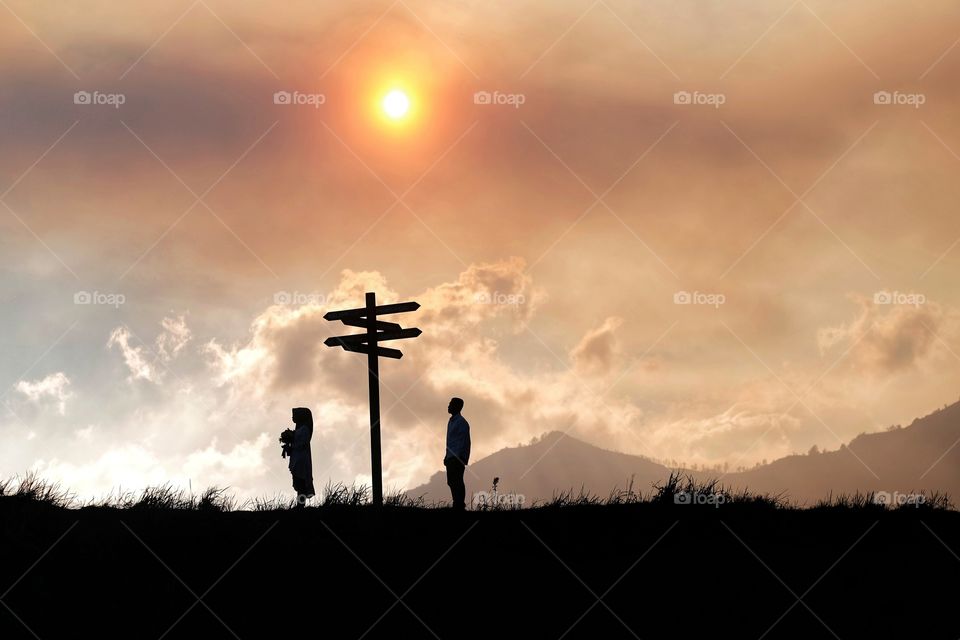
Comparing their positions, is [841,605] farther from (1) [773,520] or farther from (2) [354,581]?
(2) [354,581]

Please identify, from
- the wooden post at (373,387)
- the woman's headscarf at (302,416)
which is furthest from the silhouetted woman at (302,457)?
the wooden post at (373,387)

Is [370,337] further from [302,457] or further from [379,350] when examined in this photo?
[302,457]

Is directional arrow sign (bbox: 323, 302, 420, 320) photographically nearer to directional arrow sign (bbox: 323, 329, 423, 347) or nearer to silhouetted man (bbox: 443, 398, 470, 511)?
directional arrow sign (bbox: 323, 329, 423, 347)

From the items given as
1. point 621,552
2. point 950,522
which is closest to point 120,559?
point 621,552

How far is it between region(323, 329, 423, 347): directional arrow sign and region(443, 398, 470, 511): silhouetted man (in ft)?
13.8

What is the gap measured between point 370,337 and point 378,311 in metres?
0.59

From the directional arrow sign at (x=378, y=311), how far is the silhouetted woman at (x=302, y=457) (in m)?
3.25

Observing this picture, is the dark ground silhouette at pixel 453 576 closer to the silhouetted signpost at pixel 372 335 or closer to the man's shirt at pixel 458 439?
the man's shirt at pixel 458 439

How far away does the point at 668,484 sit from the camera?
17.9m

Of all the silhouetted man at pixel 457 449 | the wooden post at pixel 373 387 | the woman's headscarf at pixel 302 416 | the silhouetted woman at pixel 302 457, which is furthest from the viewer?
the wooden post at pixel 373 387

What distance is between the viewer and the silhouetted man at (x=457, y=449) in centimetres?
1780

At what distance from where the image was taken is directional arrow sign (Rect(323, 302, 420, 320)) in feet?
71.3

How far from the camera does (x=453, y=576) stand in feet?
43.4

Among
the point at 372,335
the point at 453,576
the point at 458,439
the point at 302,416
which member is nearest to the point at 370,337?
the point at 372,335
